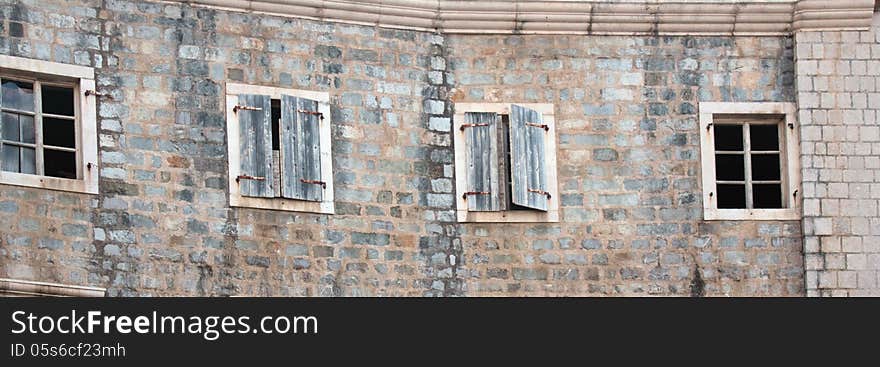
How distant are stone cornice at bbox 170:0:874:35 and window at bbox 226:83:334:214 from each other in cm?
122

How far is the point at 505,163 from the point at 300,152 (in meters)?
2.11

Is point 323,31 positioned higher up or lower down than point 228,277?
higher up

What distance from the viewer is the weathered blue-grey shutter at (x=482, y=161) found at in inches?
1371

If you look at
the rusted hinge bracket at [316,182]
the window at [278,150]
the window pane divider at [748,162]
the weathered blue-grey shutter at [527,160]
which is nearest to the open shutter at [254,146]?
the window at [278,150]

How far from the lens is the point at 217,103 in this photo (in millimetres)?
33875

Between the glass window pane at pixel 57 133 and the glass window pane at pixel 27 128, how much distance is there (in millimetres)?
127

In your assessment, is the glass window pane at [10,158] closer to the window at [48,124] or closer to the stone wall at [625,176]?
the window at [48,124]

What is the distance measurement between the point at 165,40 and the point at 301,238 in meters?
2.24
